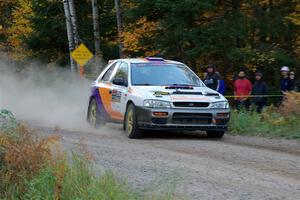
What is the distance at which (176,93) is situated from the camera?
13688mm

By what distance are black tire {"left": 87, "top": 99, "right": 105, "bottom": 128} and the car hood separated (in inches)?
83.1

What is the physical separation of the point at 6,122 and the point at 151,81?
606 cm

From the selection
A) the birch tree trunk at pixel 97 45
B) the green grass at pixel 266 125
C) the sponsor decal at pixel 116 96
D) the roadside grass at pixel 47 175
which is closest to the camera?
the roadside grass at pixel 47 175

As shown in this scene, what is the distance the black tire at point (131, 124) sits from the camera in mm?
13609

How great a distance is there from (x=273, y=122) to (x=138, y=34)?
1423 centimetres

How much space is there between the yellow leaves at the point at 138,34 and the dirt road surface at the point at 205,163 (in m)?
13.7

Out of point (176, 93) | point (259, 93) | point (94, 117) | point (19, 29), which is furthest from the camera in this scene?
point (19, 29)

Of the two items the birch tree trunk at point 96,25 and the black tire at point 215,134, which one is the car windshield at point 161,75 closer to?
the black tire at point 215,134

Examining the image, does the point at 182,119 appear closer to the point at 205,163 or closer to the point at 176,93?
the point at 176,93

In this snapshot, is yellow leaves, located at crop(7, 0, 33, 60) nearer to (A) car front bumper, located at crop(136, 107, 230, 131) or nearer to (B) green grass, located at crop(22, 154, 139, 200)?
(A) car front bumper, located at crop(136, 107, 230, 131)

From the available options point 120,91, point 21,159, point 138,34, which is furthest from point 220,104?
point 138,34

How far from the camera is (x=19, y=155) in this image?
25.4 ft

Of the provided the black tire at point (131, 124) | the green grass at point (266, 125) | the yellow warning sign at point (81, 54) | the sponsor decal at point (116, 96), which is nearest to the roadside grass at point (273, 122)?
the green grass at point (266, 125)

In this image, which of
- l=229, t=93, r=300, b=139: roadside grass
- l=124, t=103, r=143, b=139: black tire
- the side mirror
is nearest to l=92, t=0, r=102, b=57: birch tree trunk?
l=229, t=93, r=300, b=139: roadside grass
